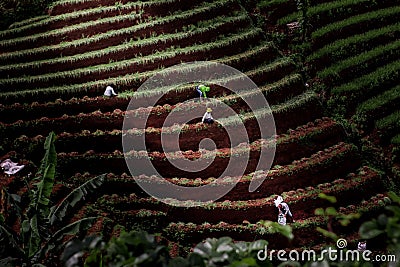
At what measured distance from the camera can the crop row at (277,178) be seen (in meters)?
7.05

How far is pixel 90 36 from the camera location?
911 cm

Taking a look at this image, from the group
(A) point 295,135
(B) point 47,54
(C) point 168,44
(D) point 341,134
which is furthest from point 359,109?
(B) point 47,54

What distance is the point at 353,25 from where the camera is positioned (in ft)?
31.4

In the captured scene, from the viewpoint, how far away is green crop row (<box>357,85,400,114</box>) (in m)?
8.33

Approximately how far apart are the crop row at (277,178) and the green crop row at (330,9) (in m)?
3.33

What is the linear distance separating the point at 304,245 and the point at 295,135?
6.12ft

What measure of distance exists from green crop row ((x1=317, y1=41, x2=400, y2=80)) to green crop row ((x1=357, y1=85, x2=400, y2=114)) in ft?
2.21

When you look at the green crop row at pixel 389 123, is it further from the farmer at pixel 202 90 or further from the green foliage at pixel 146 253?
the green foliage at pixel 146 253

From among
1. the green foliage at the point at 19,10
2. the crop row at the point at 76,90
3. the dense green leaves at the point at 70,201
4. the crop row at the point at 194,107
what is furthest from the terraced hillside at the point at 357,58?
the dense green leaves at the point at 70,201

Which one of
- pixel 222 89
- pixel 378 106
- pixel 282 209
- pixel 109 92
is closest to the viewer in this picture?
pixel 282 209

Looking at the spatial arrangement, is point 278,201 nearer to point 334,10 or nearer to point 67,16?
point 334,10

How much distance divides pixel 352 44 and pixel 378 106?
1540 mm

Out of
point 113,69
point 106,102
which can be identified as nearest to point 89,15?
point 113,69

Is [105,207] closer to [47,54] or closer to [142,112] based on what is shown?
[142,112]
